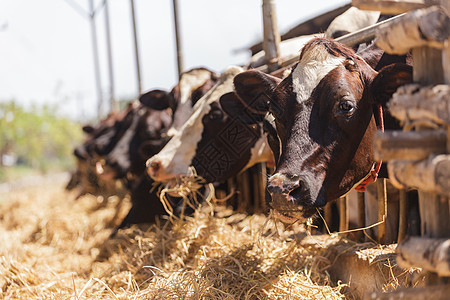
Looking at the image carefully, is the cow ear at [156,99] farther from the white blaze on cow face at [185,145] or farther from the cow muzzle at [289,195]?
the cow muzzle at [289,195]

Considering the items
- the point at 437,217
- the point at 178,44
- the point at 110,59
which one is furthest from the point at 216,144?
the point at 110,59

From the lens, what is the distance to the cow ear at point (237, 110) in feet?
11.4

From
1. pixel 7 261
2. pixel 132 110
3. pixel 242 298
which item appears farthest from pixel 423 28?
pixel 132 110

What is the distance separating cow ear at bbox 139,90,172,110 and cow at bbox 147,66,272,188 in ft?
4.34

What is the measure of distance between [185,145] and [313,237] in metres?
1.30

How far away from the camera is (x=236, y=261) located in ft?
9.44

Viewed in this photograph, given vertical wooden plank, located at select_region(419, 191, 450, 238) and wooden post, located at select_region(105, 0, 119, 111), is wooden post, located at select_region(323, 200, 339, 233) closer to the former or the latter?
vertical wooden plank, located at select_region(419, 191, 450, 238)

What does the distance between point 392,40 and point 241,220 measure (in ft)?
9.45

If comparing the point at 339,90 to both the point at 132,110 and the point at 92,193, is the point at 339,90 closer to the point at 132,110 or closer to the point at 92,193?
the point at 132,110

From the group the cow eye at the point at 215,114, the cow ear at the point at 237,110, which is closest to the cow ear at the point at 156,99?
the cow eye at the point at 215,114

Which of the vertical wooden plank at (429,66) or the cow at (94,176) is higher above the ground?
the vertical wooden plank at (429,66)

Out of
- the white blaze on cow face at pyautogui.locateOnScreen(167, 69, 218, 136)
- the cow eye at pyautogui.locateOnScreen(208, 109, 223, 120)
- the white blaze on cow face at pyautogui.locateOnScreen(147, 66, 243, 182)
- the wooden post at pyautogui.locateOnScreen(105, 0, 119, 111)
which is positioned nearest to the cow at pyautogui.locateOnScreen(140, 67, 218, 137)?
the white blaze on cow face at pyautogui.locateOnScreen(167, 69, 218, 136)

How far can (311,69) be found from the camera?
2.38 metres

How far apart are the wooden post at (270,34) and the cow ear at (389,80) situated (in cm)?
179
